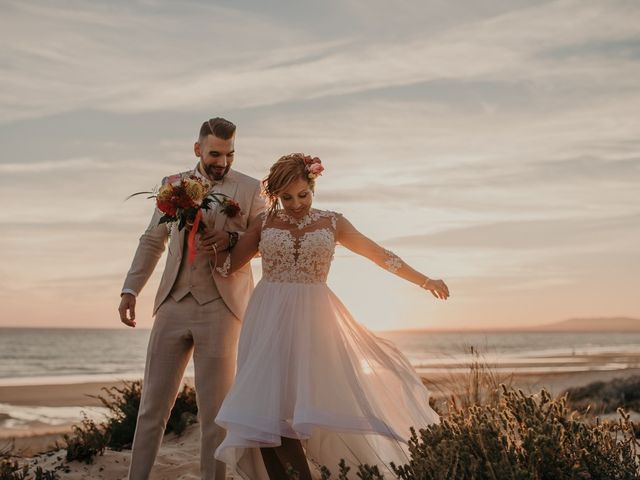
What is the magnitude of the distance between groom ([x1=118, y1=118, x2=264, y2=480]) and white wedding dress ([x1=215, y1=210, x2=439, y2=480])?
0.81ft

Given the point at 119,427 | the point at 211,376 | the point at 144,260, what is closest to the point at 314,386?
the point at 211,376

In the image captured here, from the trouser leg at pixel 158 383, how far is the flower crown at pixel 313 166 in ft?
4.34

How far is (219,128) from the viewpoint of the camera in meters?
5.29

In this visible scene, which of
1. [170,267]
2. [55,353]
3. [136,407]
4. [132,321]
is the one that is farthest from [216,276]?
[55,353]

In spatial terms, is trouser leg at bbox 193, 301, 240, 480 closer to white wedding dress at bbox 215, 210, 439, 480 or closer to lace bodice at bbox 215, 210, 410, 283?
white wedding dress at bbox 215, 210, 439, 480

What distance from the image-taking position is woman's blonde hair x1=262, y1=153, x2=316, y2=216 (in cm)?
519

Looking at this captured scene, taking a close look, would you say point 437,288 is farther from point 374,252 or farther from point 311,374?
point 311,374

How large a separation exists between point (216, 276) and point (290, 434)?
1.23 meters

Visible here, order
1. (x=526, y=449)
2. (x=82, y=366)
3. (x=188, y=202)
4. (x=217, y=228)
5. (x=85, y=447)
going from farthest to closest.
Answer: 1. (x=82, y=366)
2. (x=85, y=447)
3. (x=217, y=228)
4. (x=188, y=202)
5. (x=526, y=449)

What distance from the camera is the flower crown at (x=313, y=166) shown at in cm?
524

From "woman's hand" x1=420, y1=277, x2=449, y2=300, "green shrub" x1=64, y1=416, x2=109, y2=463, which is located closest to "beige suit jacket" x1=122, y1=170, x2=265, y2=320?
"woman's hand" x1=420, y1=277, x2=449, y2=300

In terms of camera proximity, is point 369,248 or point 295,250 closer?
point 295,250

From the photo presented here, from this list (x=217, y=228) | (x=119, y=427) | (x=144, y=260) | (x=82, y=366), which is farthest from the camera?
(x=82, y=366)

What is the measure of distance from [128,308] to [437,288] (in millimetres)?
2225
